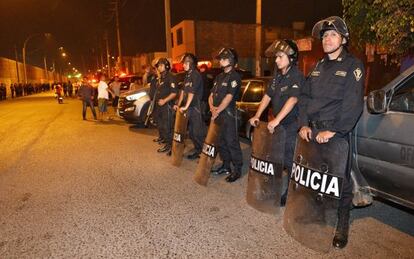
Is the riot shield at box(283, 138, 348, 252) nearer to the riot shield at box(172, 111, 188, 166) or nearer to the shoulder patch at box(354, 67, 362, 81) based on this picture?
the shoulder patch at box(354, 67, 362, 81)

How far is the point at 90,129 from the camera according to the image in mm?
11336

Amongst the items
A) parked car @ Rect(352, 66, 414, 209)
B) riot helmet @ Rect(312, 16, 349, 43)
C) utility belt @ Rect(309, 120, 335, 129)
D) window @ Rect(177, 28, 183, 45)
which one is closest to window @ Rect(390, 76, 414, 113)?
parked car @ Rect(352, 66, 414, 209)

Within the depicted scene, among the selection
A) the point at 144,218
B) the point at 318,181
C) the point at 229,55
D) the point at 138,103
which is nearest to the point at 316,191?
the point at 318,181

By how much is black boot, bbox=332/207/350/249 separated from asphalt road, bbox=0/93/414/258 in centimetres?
10

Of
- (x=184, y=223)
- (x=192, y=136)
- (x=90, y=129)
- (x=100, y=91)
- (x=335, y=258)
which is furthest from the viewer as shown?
(x=100, y=91)

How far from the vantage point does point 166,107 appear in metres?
7.31

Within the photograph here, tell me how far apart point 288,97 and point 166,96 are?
11.8 ft

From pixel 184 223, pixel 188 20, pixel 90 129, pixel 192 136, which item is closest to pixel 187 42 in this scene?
pixel 188 20

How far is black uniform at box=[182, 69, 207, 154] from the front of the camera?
20.3 feet

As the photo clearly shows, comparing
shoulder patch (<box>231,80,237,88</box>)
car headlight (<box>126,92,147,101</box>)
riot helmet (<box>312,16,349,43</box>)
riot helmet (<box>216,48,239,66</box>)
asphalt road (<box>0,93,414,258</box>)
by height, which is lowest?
asphalt road (<box>0,93,414,258</box>)

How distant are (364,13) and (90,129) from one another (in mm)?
8376

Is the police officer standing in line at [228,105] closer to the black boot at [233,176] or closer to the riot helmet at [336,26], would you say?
the black boot at [233,176]

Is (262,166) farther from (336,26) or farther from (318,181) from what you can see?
(336,26)

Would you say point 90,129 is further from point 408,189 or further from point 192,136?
point 408,189
